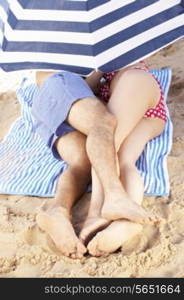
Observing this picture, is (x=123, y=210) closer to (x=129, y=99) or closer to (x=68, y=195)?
(x=68, y=195)

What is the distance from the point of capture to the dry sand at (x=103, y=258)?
246 cm

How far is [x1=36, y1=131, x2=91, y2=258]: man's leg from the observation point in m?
2.53

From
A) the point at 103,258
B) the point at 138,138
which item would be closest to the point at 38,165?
the point at 138,138

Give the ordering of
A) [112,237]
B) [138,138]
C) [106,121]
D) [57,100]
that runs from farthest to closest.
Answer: [138,138]
[57,100]
[106,121]
[112,237]

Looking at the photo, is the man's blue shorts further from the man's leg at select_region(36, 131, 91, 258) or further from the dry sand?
the dry sand

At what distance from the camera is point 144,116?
3.13 m

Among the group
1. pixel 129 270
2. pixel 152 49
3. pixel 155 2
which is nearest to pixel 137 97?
pixel 152 49

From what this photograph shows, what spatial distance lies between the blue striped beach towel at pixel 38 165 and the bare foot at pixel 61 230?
37 centimetres

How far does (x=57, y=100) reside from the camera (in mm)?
2939

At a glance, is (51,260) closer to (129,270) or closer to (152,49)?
(129,270)

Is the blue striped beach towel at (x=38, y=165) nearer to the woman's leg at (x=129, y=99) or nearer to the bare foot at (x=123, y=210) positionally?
the woman's leg at (x=129, y=99)

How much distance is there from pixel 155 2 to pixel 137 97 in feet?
1.52

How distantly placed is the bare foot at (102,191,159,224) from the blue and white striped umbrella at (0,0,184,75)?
670 millimetres

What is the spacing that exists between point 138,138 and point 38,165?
1.91 feet
